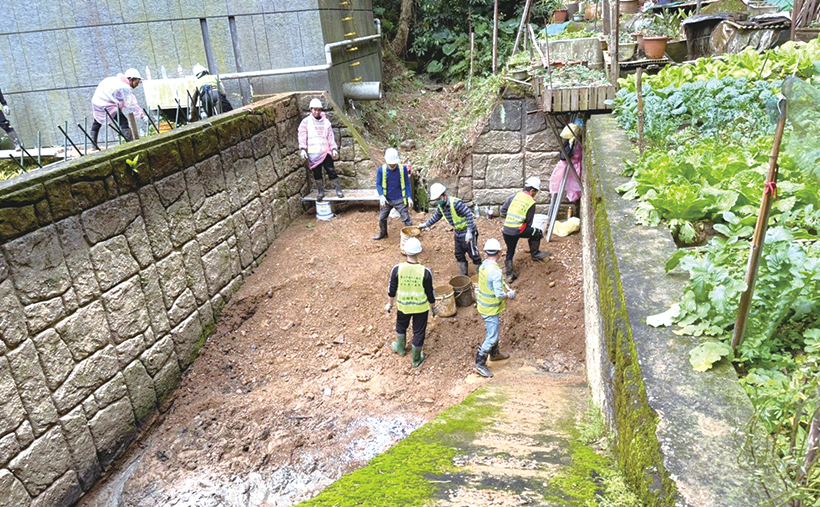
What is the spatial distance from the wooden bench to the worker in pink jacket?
11 centimetres

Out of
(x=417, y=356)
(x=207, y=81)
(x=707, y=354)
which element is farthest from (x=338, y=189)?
(x=707, y=354)

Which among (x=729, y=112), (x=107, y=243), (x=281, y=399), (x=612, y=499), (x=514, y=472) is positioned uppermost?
(x=729, y=112)

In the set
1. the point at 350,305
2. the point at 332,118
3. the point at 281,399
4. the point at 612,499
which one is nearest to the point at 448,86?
the point at 332,118

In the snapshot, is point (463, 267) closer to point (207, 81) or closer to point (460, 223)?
point (460, 223)

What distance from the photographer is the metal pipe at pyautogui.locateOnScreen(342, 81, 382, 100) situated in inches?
469

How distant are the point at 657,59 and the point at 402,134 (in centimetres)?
599

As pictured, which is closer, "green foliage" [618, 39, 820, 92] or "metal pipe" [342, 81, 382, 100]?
"green foliage" [618, 39, 820, 92]

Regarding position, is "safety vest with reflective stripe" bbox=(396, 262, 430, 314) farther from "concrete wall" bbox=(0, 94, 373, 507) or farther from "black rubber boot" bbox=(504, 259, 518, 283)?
"concrete wall" bbox=(0, 94, 373, 507)

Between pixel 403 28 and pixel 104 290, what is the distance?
15251mm

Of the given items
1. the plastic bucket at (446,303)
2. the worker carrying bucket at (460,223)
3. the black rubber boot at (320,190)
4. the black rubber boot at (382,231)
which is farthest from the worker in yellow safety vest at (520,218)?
the black rubber boot at (320,190)

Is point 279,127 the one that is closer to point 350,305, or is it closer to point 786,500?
point 350,305

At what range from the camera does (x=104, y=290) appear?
18.2ft

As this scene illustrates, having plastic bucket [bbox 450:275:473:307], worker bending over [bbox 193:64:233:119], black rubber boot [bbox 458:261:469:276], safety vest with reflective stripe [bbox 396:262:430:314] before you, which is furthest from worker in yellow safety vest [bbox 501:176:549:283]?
worker bending over [bbox 193:64:233:119]

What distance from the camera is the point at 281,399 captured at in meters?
6.12
